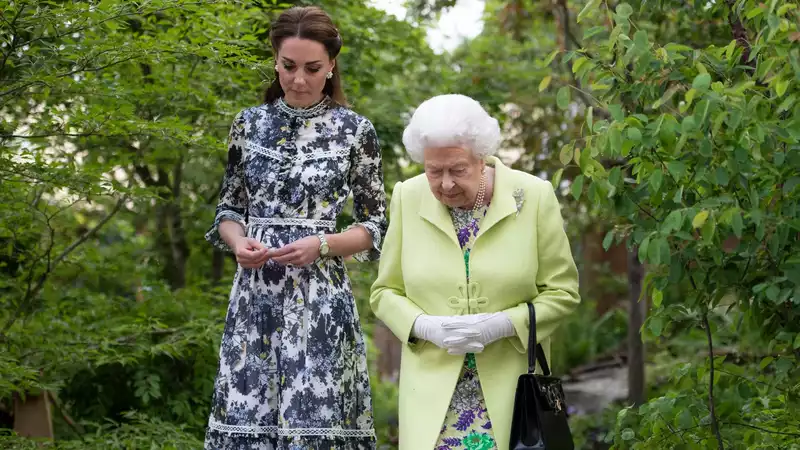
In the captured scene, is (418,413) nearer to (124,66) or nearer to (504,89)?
(124,66)

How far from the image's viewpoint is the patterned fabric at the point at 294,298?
3.97 metres

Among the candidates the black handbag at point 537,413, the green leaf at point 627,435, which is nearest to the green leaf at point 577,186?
the black handbag at point 537,413

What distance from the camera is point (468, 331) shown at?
11.9 ft

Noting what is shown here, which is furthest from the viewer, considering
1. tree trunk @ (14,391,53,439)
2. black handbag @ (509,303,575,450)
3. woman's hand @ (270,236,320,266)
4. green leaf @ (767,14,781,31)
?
tree trunk @ (14,391,53,439)

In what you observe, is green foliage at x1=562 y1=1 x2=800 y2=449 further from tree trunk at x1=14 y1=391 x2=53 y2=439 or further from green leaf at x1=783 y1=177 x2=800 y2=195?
tree trunk at x1=14 y1=391 x2=53 y2=439

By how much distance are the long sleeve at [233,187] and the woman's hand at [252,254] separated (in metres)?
0.26

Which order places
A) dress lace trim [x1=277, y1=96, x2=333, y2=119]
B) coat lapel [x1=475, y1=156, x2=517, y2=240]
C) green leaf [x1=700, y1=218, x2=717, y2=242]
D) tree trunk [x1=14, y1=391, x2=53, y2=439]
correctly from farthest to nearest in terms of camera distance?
tree trunk [x1=14, y1=391, x2=53, y2=439] < dress lace trim [x1=277, y1=96, x2=333, y2=119] < coat lapel [x1=475, y1=156, x2=517, y2=240] < green leaf [x1=700, y1=218, x2=717, y2=242]

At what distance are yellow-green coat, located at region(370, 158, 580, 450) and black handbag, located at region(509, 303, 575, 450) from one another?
0.06 metres

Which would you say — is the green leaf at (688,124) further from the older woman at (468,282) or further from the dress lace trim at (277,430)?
the dress lace trim at (277,430)

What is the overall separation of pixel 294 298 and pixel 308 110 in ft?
2.24

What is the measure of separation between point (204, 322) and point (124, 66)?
1.46 m

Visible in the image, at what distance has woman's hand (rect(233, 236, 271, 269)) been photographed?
12.8 feet

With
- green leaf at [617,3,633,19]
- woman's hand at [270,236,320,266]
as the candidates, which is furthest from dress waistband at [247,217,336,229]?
green leaf at [617,3,633,19]

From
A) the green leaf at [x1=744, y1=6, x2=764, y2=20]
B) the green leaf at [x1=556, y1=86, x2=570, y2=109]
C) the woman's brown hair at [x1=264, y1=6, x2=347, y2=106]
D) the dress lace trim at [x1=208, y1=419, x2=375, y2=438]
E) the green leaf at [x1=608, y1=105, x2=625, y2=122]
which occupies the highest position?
the woman's brown hair at [x1=264, y1=6, x2=347, y2=106]
